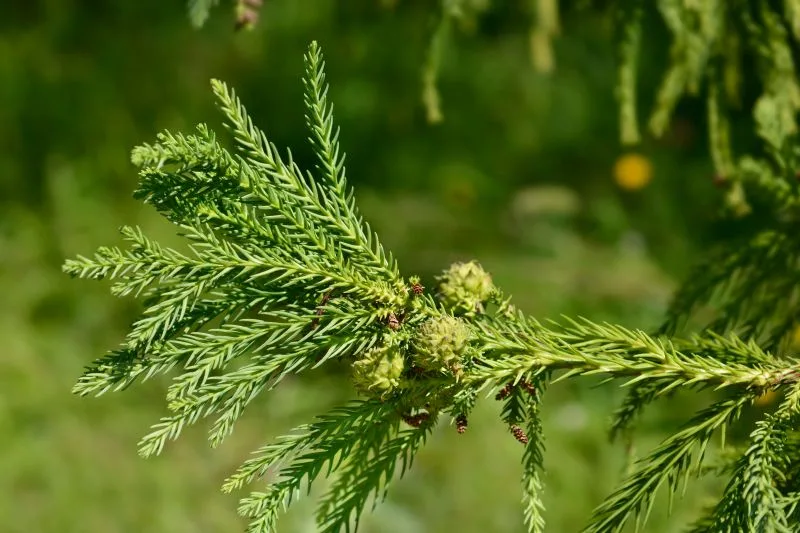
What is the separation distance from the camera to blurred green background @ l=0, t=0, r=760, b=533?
2.79m

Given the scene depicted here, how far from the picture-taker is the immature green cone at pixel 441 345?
80 cm

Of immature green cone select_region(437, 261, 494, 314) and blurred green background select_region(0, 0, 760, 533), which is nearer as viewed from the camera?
immature green cone select_region(437, 261, 494, 314)

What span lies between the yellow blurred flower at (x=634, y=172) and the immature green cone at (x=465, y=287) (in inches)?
104

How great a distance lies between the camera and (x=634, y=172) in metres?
3.33

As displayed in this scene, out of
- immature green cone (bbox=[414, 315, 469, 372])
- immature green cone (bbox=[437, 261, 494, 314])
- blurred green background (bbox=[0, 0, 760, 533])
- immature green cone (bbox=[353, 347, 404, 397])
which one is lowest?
immature green cone (bbox=[353, 347, 404, 397])

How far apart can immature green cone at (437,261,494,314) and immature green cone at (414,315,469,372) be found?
0.06 metres

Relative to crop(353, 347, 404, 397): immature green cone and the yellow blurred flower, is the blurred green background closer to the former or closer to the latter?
the yellow blurred flower

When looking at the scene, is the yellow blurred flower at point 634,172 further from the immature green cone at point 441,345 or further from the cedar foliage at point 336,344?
the immature green cone at point 441,345

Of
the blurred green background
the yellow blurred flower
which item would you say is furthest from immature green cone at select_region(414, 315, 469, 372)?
the yellow blurred flower

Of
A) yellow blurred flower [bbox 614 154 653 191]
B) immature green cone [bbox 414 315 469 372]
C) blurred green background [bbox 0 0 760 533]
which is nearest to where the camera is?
immature green cone [bbox 414 315 469 372]

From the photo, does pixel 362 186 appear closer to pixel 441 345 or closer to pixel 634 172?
pixel 634 172

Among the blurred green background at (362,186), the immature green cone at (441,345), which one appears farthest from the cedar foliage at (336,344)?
the blurred green background at (362,186)

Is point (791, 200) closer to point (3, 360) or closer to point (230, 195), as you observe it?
point (230, 195)

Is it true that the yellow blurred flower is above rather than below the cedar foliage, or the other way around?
above
